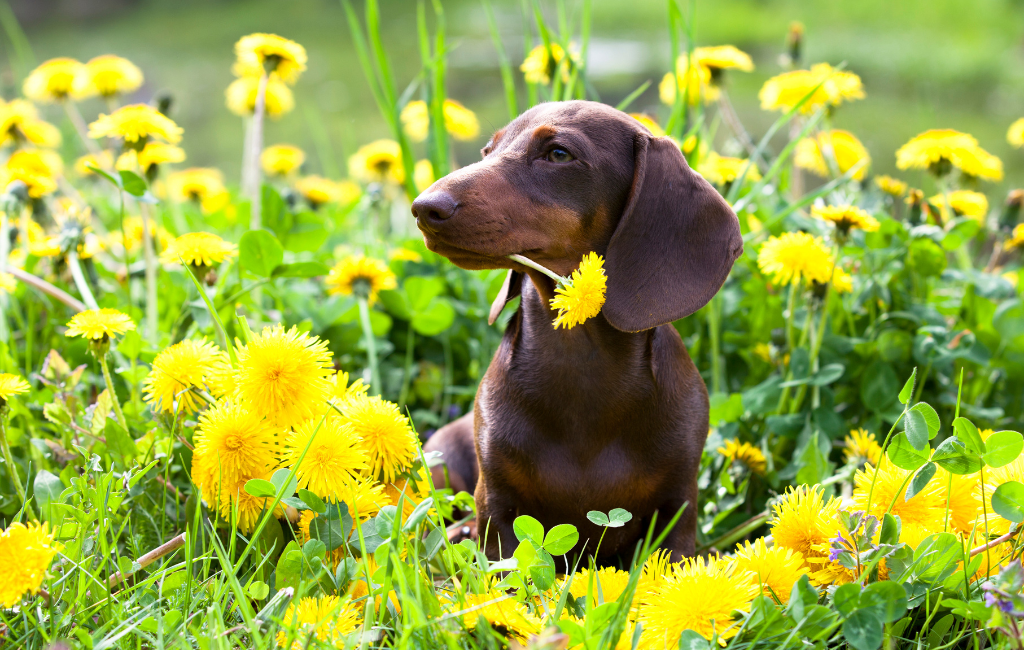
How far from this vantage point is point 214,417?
148 cm

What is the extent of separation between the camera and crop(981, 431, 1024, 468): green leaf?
1344 millimetres

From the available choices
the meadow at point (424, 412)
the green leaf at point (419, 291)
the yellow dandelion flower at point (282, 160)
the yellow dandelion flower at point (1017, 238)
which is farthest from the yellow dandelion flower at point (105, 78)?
the yellow dandelion flower at point (1017, 238)

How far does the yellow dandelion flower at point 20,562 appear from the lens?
4.05 ft

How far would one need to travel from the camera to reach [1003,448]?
135 centimetres

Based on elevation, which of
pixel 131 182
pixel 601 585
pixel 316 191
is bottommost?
pixel 601 585

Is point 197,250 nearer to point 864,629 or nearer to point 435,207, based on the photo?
point 435,207

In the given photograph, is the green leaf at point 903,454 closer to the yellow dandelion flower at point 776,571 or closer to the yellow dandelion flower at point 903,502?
the yellow dandelion flower at point 903,502

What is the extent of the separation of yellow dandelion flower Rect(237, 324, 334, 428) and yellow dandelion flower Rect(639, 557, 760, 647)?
2.21 ft

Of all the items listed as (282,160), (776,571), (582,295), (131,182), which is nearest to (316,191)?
(282,160)

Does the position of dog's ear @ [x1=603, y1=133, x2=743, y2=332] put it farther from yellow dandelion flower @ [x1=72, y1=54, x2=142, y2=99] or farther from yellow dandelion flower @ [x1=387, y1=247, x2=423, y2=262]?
yellow dandelion flower @ [x1=72, y1=54, x2=142, y2=99]

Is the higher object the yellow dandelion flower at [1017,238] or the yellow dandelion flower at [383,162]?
the yellow dandelion flower at [383,162]

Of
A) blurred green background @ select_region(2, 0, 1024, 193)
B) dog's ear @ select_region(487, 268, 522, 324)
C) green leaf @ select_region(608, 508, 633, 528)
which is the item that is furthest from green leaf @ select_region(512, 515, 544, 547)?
blurred green background @ select_region(2, 0, 1024, 193)

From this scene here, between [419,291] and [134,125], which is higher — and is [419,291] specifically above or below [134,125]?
below

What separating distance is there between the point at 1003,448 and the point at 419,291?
1751 mm
